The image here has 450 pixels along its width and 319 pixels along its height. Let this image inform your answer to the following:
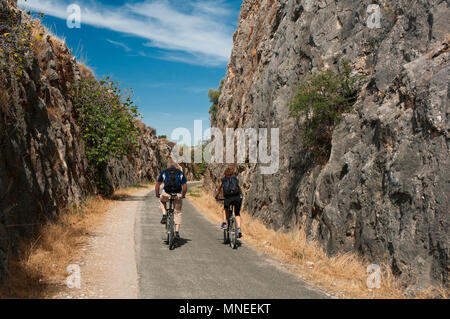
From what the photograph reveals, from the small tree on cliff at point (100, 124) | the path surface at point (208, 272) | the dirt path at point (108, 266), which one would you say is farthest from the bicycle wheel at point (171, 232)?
the small tree on cliff at point (100, 124)

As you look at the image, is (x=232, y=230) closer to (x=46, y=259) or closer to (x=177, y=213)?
(x=177, y=213)

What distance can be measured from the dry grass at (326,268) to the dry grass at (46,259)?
4.64m

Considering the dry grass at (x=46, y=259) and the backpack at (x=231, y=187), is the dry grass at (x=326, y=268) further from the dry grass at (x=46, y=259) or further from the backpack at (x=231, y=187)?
the dry grass at (x=46, y=259)

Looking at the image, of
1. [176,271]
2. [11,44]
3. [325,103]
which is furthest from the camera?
[325,103]

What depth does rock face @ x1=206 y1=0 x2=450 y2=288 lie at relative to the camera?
5746 mm

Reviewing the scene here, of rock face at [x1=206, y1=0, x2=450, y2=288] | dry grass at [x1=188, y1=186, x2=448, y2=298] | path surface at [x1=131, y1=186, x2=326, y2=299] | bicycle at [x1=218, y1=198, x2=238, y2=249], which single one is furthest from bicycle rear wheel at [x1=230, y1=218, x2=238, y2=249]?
rock face at [x1=206, y1=0, x2=450, y2=288]

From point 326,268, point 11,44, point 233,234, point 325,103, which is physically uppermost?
point 11,44

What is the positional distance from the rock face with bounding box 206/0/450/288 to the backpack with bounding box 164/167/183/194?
12.4 feet

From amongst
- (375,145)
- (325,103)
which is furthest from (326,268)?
(325,103)

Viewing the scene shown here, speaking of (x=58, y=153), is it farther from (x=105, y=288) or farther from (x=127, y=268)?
(x=105, y=288)

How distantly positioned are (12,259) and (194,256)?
3647 millimetres

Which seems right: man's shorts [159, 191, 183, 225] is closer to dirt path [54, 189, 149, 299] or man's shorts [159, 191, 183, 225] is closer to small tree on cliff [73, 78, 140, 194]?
dirt path [54, 189, 149, 299]

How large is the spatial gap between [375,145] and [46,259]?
7.32 meters

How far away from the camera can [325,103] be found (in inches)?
396
